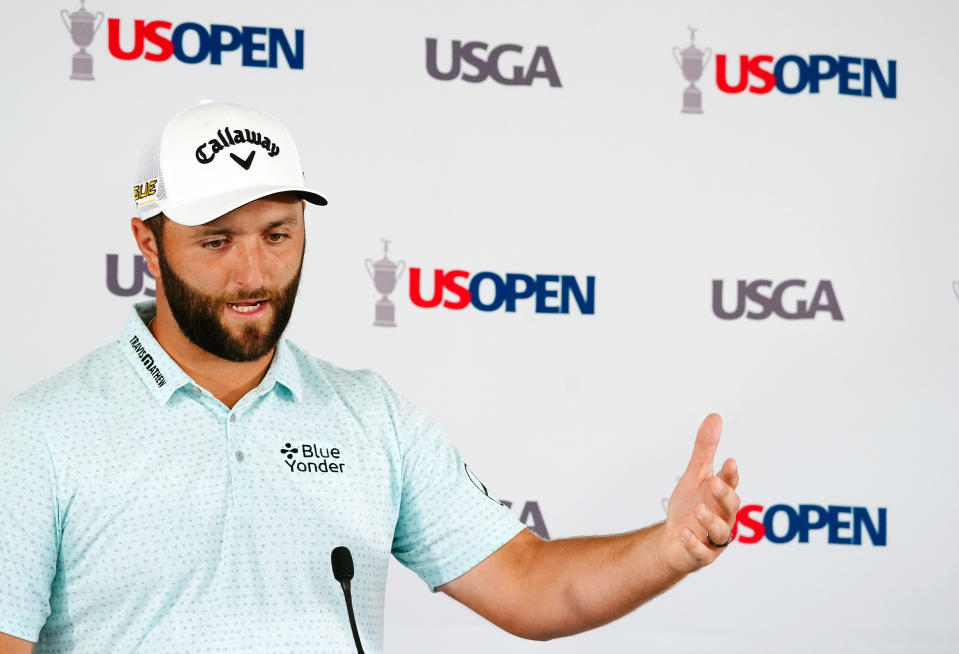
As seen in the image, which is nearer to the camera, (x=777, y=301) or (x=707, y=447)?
(x=707, y=447)

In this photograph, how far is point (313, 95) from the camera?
2.63 meters

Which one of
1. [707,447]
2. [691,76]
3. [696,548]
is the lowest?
[696,548]

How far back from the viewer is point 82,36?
2549 millimetres

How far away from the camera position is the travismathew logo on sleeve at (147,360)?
1464mm

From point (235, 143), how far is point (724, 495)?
0.76 m

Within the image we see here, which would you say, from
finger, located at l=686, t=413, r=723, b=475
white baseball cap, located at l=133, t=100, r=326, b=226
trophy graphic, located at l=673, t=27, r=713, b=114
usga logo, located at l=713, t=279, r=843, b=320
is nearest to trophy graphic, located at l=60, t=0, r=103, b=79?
white baseball cap, located at l=133, t=100, r=326, b=226

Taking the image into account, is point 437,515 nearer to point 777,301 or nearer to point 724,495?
point 724,495

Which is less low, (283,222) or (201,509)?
(283,222)

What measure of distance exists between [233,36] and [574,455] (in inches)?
47.8

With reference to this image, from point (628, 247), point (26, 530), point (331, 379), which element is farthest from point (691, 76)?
point (26, 530)

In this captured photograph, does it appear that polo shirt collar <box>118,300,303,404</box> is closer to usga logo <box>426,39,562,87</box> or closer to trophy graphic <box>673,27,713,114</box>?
usga logo <box>426,39,562,87</box>

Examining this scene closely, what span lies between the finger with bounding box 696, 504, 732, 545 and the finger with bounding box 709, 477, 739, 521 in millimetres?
18

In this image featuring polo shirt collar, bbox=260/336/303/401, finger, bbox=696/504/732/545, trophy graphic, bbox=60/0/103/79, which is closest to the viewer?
finger, bbox=696/504/732/545

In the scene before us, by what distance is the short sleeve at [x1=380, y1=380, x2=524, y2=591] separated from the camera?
1589mm
